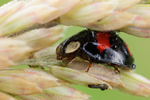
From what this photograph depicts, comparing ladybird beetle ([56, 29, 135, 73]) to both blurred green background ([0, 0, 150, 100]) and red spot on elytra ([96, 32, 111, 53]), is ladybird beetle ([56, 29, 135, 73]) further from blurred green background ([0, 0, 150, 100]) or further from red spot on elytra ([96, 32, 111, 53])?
blurred green background ([0, 0, 150, 100])

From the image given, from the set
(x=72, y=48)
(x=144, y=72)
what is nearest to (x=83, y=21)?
(x=72, y=48)

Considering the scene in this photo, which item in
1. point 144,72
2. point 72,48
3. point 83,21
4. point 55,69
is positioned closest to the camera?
point 83,21

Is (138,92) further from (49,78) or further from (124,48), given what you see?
(49,78)

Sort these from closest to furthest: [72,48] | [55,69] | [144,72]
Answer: [55,69] → [72,48] → [144,72]

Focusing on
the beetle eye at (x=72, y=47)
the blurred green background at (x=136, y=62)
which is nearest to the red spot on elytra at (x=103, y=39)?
the beetle eye at (x=72, y=47)

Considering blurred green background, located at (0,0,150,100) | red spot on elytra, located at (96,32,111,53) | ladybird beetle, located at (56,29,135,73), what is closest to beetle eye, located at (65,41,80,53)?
ladybird beetle, located at (56,29,135,73)

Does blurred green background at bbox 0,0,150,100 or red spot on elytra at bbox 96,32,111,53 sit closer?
red spot on elytra at bbox 96,32,111,53

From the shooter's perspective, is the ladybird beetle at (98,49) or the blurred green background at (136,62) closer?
the ladybird beetle at (98,49)

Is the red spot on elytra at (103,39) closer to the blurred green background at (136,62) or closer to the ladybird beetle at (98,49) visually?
the ladybird beetle at (98,49)
